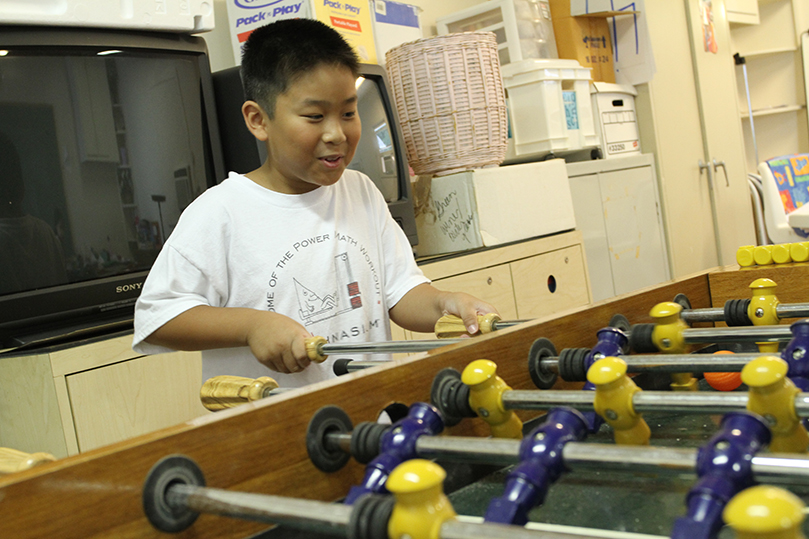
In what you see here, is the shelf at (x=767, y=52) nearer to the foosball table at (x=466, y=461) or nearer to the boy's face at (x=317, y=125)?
the boy's face at (x=317, y=125)

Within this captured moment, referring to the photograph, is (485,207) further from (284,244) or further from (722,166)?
(722,166)

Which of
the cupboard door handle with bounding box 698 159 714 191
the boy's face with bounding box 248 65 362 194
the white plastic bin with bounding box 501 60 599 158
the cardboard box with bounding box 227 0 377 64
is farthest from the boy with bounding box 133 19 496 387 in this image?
the cupboard door handle with bounding box 698 159 714 191

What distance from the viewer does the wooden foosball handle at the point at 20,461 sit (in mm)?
483

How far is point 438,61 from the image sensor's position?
213 centimetres

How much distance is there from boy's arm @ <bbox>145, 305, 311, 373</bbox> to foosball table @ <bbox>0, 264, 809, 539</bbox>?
0.90 ft

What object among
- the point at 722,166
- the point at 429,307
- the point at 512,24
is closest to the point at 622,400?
the point at 429,307

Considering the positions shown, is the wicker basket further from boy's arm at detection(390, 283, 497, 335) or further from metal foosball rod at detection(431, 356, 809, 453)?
metal foosball rod at detection(431, 356, 809, 453)

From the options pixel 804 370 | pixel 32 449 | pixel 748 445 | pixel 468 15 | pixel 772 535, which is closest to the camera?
pixel 772 535

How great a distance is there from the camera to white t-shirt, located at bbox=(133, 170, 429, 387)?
1.06 m

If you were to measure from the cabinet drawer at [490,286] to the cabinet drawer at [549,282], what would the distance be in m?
0.04

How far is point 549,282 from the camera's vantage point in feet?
7.65

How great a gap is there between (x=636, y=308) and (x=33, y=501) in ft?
2.28

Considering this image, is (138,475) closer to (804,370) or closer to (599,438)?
(599,438)

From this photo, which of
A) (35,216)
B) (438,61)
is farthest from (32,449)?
(438,61)
